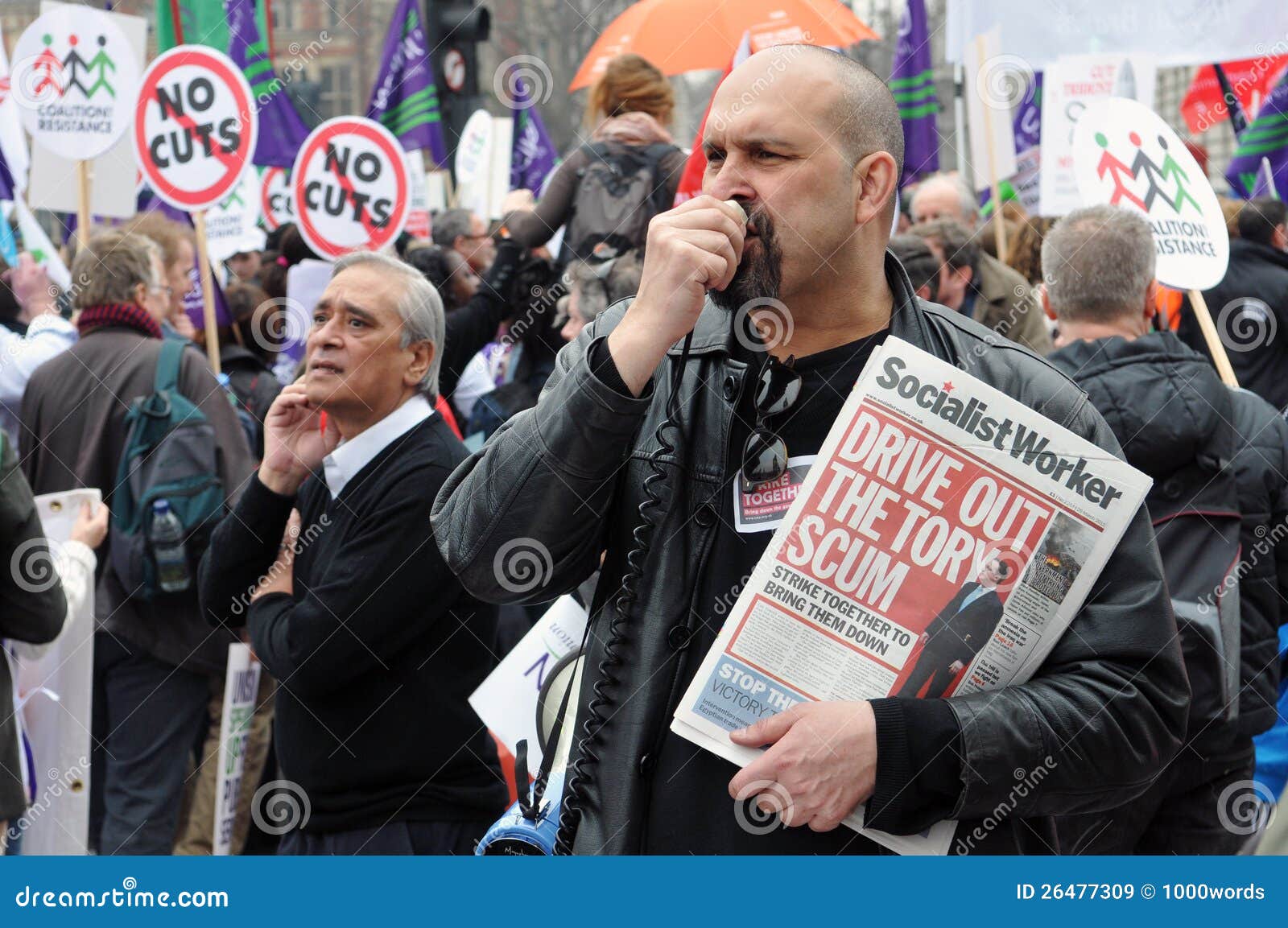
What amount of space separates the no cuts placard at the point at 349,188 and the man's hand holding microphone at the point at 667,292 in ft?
21.9

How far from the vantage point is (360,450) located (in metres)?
4.10

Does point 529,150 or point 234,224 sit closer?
point 234,224

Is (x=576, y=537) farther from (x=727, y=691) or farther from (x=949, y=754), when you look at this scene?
(x=949, y=754)

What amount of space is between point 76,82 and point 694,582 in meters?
6.82

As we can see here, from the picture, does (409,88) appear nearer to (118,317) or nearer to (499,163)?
(499,163)

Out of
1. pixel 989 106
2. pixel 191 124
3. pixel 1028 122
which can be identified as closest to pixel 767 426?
pixel 191 124

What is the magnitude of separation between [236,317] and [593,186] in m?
2.56

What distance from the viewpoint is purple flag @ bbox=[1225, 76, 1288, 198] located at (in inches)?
300

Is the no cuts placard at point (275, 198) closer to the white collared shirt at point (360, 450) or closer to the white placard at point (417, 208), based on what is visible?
the white placard at point (417, 208)

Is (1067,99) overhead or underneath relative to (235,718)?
overhead

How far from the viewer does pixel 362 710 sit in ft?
12.5

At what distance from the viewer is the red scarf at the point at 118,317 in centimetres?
596
